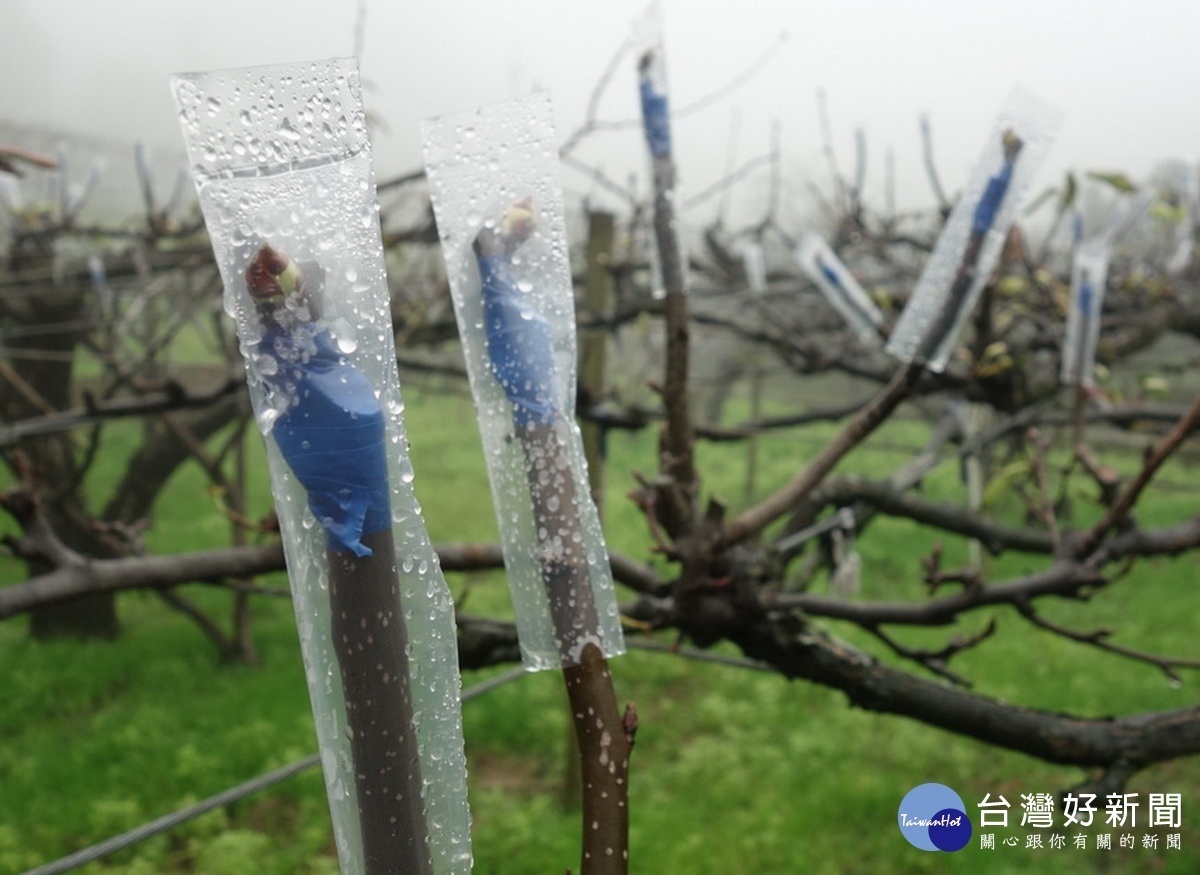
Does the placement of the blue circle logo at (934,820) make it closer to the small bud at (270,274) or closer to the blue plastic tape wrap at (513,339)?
the blue plastic tape wrap at (513,339)

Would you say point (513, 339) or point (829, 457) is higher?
point (513, 339)

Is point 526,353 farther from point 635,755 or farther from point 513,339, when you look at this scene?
point 635,755

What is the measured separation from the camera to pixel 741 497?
594cm

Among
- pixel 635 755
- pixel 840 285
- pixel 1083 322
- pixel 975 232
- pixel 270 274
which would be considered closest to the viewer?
pixel 270 274

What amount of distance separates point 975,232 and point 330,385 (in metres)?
0.73

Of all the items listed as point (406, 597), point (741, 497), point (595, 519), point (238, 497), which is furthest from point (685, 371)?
point (741, 497)

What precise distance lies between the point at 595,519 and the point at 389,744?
0.58 ft

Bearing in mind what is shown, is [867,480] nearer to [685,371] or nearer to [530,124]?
[685,371]

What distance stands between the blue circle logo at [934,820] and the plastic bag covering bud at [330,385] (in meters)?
0.66

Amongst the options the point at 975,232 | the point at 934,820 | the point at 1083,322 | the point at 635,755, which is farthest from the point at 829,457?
the point at 635,755

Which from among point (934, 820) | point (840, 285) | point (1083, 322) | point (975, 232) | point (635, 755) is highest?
point (975, 232)

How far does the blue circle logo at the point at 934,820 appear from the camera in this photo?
912mm

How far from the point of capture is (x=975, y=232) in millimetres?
897

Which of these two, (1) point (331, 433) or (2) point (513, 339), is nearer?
(1) point (331, 433)
